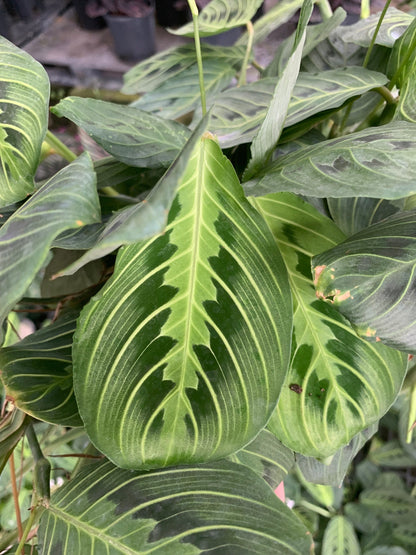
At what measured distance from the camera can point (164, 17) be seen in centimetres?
225

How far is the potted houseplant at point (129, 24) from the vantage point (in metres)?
1.98

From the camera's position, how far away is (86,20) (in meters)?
2.27

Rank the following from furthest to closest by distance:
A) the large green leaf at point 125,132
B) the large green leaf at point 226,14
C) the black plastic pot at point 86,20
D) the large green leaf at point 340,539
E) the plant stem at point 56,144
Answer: the black plastic pot at point 86,20, the large green leaf at point 340,539, the large green leaf at point 226,14, the plant stem at point 56,144, the large green leaf at point 125,132

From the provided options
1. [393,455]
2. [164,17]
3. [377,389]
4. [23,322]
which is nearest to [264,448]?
[377,389]

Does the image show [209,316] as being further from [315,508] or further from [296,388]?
[315,508]

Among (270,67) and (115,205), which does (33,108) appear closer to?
(115,205)

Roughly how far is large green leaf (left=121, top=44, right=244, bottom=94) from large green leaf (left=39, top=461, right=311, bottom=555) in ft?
2.02

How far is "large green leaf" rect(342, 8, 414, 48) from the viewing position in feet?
1.97

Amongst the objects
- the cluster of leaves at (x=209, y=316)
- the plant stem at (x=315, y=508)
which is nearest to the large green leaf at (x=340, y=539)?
the plant stem at (x=315, y=508)

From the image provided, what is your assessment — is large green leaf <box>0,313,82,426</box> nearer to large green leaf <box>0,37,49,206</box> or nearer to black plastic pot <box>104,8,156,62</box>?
large green leaf <box>0,37,49,206</box>

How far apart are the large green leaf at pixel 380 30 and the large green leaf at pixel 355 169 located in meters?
0.28

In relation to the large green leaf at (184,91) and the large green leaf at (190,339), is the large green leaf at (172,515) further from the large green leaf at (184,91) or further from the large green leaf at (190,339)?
the large green leaf at (184,91)

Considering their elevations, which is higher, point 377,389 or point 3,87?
point 3,87

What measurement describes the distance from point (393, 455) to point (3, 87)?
4.26 feet
